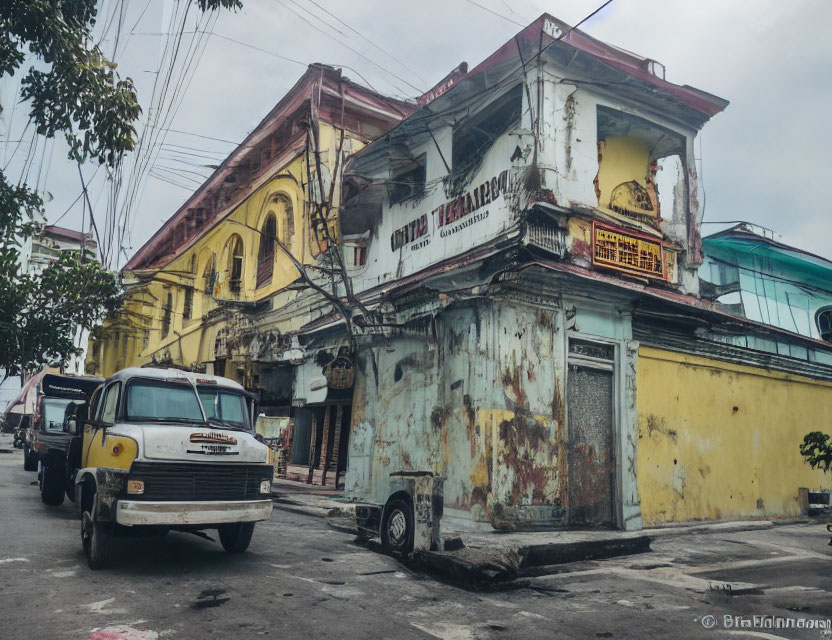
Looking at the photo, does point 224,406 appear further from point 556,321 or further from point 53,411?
point 53,411

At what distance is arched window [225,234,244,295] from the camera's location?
2352cm

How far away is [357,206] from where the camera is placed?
53.6ft

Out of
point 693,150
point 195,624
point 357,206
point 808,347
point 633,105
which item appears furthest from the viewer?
point 808,347

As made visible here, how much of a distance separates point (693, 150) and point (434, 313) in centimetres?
697

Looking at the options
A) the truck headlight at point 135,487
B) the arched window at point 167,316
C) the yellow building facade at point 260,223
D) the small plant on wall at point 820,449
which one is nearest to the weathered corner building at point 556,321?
the yellow building facade at point 260,223

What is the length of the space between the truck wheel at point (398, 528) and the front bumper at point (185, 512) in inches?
74.7

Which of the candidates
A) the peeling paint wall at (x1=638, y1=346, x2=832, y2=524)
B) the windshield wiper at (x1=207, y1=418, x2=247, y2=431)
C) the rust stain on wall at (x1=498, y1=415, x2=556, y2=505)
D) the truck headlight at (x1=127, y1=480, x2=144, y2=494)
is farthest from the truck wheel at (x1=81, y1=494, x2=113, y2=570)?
the peeling paint wall at (x1=638, y1=346, x2=832, y2=524)

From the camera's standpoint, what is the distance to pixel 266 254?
2167cm

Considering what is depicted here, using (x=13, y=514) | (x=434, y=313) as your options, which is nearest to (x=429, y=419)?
(x=434, y=313)

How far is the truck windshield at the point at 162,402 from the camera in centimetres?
764

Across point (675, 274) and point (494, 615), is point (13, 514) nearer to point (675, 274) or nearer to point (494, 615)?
point (494, 615)

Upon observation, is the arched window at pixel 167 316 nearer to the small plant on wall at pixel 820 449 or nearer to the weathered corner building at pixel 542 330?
the weathered corner building at pixel 542 330

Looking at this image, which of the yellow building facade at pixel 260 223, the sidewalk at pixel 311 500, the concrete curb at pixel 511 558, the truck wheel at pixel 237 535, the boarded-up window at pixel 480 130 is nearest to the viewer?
the concrete curb at pixel 511 558

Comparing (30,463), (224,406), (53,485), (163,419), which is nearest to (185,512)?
(163,419)
